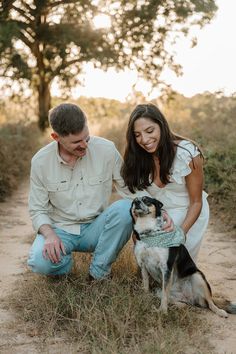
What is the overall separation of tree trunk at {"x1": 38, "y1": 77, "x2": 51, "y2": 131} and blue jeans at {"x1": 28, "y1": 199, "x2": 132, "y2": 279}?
13316 mm

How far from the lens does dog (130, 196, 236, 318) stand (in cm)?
400

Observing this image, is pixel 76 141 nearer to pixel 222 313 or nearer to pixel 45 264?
pixel 45 264

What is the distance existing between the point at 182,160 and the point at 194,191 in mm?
272

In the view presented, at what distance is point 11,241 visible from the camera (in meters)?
6.65

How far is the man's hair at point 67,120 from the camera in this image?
4.07 metres

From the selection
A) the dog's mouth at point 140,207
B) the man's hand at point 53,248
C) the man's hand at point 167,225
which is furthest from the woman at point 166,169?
the man's hand at point 53,248

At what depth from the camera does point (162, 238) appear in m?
4.02

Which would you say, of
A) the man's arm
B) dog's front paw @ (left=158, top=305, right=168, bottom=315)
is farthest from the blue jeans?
dog's front paw @ (left=158, top=305, right=168, bottom=315)

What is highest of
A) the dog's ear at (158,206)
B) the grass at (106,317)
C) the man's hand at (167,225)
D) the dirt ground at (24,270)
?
the dog's ear at (158,206)

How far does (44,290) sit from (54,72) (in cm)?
1352

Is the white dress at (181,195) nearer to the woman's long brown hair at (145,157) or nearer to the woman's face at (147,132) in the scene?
the woman's long brown hair at (145,157)

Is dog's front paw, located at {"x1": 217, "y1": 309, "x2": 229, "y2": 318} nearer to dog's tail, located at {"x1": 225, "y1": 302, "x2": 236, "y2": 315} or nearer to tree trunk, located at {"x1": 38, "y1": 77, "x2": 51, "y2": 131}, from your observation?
dog's tail, located at {"x1": 225, "y1": 302, "x2": 236, "y2": 315}

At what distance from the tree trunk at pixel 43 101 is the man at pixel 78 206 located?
521 inches

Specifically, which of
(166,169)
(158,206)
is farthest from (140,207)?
(166,169)
